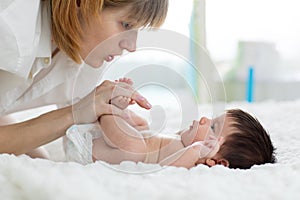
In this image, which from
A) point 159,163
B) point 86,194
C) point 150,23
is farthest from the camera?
point 150,23

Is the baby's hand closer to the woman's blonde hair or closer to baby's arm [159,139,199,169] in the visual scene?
baby's arm [159,139,199,169]

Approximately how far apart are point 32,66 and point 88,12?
0.64ft

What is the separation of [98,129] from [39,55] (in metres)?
0.22

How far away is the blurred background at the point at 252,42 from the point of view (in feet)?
8.47

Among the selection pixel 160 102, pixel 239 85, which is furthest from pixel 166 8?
pixel 239 85

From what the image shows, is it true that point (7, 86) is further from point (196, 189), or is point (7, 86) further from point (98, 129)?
point (196, 189)

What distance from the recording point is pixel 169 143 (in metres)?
1.13

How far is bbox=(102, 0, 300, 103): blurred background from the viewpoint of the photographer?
102 inches

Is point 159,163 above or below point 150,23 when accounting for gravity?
below

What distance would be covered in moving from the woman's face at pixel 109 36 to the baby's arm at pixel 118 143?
0.15 m

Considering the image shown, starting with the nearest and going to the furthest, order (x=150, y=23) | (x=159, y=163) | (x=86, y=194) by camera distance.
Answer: (x=86, y=194) < (x=159, y=163) < (x=150, y=23)

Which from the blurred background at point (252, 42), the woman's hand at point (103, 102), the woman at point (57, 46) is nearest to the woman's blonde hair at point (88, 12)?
the woman at point (57, 46)

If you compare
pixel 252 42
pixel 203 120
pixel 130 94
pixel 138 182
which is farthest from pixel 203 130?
pixel 252 42

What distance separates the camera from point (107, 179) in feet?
2.82
